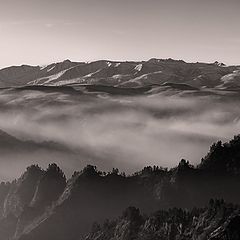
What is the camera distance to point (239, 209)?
165 metres

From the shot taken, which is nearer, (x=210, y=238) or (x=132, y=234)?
(x=210, y=238)

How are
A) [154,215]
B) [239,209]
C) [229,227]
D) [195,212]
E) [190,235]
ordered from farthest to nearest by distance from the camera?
[154,215]
[195,212]
[190,235]
[239,209]
[229,227]

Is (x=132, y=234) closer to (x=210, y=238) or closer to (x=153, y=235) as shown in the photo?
(x=153, y=235)

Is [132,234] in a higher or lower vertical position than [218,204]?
lower

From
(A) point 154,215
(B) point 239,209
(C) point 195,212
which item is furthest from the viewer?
(A) point 154,215

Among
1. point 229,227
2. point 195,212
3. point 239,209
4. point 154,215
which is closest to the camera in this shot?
point 229,227

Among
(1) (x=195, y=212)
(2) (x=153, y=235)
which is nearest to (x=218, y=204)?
(1) (x=195, y=212)

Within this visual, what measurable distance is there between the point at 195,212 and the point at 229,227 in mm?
33486

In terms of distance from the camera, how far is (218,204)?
17738 cm

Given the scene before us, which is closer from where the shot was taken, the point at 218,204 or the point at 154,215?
the point at 218,204

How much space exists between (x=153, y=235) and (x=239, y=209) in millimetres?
38447

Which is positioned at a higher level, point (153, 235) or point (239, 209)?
point (239, 209)

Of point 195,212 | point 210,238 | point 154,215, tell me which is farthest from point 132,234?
point 210,238

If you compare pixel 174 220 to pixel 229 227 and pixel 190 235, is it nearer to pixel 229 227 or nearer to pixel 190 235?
pixel 190 235
